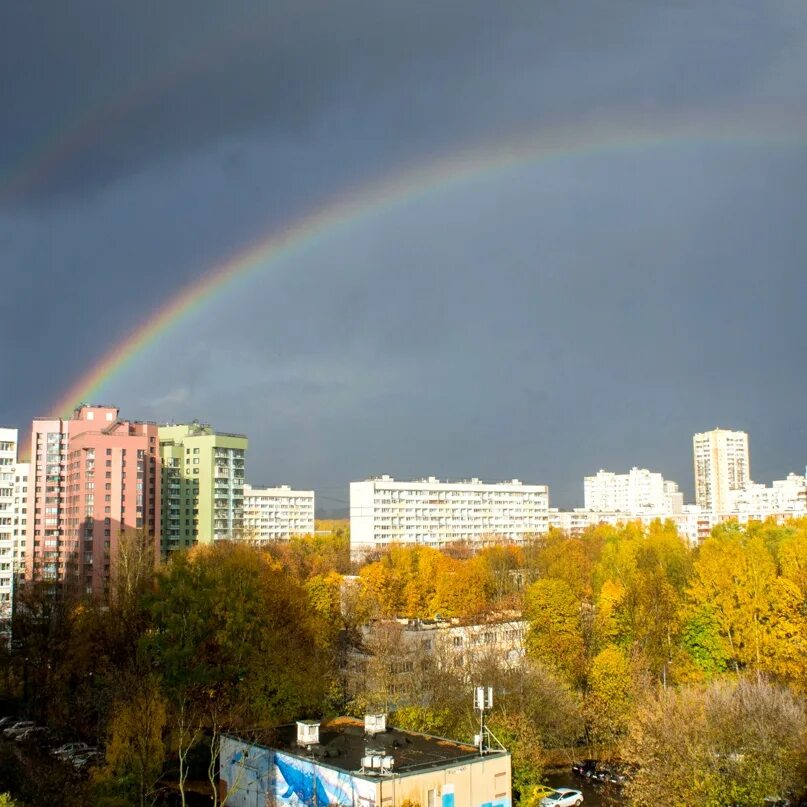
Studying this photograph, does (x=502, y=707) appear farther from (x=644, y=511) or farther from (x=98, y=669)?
(x=644, y=511)

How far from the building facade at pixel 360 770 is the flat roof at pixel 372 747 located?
0.06 ft

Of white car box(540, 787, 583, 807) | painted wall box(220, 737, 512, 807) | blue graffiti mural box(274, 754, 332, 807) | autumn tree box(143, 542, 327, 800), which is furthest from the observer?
autumn tree box(143, 542, 327, 800)

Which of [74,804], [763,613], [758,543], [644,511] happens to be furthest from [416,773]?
[644,511]

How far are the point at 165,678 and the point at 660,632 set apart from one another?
58.0ft

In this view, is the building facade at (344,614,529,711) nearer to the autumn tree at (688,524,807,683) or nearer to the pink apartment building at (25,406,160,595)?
the autumn tree at (688,524,807,683)

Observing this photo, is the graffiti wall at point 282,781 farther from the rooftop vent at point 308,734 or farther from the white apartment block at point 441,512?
the white apartment block at point 441,512

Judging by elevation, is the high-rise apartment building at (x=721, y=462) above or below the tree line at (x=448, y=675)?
above

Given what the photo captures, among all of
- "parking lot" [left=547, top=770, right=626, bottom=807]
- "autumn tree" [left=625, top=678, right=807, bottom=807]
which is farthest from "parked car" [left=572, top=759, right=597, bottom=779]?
"autumn tree" [left=625, top=678, right=807, bottom=807]

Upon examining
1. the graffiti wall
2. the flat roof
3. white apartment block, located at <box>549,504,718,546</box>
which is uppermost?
white apartment block, located at <box>549,504,718,546</box>

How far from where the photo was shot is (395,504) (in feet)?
244

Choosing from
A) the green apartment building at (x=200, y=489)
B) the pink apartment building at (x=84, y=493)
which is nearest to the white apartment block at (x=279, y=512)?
the green apartment building at (x=200, y=489)

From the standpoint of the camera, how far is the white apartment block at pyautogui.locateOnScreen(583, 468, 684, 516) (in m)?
132

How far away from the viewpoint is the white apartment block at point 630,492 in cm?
13162

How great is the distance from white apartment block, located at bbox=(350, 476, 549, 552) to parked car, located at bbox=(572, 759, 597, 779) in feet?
165
